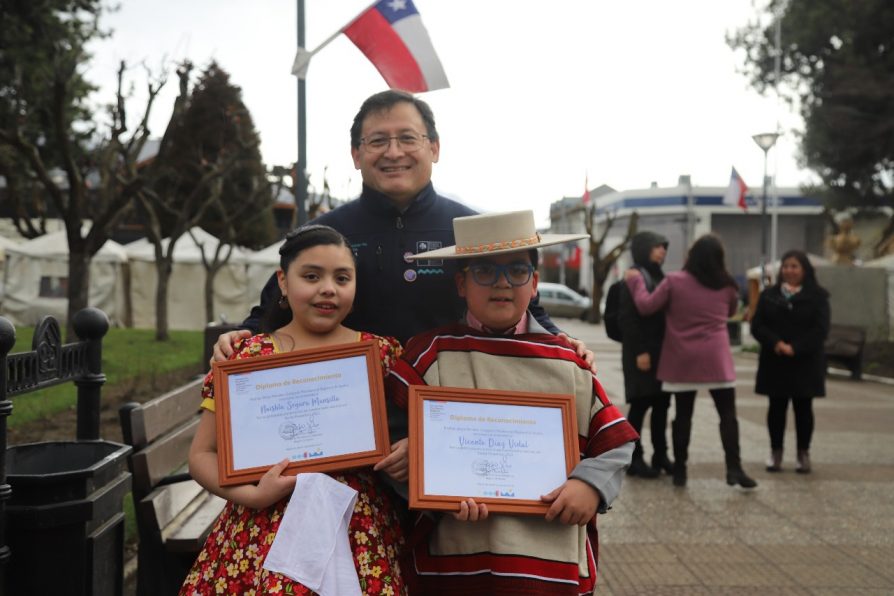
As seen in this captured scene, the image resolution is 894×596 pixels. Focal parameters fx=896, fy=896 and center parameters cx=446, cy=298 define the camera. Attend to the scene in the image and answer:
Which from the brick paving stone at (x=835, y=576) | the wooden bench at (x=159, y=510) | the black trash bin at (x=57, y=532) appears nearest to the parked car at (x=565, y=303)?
the brick paving stone at (x=835, y=576)

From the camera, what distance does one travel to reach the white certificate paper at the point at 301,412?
2.45 metres

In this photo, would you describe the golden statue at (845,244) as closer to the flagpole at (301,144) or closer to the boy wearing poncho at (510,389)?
the flagpole at (301,144)

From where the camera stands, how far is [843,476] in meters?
7.52

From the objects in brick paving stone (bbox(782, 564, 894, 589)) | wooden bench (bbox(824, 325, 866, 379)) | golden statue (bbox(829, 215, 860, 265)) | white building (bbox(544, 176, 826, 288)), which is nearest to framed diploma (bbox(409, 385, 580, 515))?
brick paving stone (bbox(782, 564, 894, 589))

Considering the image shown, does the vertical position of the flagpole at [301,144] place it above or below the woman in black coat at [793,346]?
above

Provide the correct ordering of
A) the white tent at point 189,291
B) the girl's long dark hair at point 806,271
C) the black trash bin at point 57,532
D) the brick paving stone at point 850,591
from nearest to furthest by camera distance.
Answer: the black trash bin at point 57,532
the brick paving stone at point 850,591
the girl's long dark hair at point 806,271
the white tent at point 189,291

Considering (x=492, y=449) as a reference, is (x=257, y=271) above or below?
above

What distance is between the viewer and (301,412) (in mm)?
2484

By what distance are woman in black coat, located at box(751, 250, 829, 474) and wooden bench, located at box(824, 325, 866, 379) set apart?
856cm

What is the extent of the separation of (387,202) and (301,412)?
1061 mm

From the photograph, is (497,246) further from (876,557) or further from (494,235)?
(876,557)

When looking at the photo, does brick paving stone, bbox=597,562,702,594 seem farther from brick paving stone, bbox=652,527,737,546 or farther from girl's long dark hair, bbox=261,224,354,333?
girl's long dark hair, bbox=261,224,354,333

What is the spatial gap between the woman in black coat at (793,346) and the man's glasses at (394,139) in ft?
17.2

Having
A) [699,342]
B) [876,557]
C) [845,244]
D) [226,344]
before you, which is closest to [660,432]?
[699,342]
